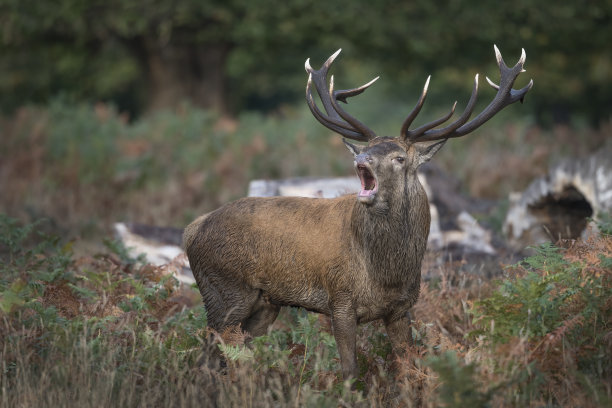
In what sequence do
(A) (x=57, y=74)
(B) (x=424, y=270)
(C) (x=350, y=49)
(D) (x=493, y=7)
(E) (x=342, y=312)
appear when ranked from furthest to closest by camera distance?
(A) (x=57, y=74)
(C) (x=350, y=49)
(D) (x=493, y=7)
(B) (x=424, y=270)
(E) (x=342, y=312)

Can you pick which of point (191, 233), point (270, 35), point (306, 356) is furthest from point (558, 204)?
point (270, 35)

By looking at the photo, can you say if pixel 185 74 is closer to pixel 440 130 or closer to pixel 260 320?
pixel 260 320

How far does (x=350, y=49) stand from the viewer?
17.0 m

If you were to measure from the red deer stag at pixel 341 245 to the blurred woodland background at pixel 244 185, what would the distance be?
0.29 metres

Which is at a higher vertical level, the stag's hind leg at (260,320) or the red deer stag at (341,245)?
the red deer stag at (341,245)

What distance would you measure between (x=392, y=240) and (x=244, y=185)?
7.14m

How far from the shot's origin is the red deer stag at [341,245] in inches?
178

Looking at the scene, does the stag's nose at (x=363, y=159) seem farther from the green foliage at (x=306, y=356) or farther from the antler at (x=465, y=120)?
the green foliage at (x=306, y=356)

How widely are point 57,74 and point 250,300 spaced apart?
19.9 metres

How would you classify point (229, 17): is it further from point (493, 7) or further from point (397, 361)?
point (397, 361)

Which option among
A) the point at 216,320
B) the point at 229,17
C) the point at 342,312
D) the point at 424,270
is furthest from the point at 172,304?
the point at 229,17

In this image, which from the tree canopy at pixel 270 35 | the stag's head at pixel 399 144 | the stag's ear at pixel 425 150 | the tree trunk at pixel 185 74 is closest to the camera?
the stag's head at pixel 399 144

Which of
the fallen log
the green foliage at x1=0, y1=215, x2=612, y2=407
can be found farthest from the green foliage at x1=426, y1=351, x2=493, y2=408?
the fallen log

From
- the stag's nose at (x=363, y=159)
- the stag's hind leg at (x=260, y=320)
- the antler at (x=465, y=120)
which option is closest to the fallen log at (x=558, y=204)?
the antler at (x=465, y=120)
